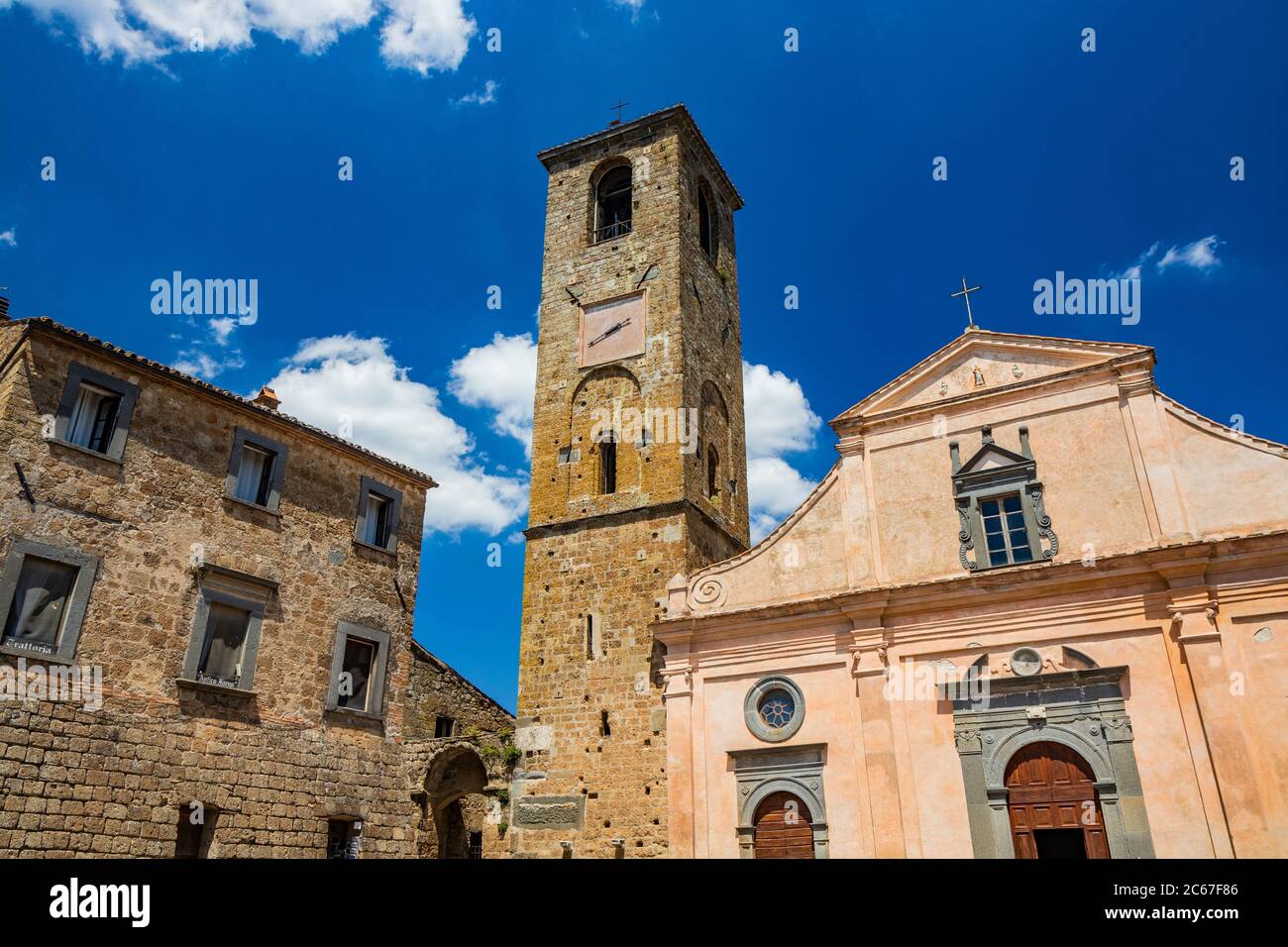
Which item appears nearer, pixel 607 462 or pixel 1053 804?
pixel 1053 804

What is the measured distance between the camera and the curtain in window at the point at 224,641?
569 inches

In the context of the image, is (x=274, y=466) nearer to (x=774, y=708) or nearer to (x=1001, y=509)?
(x=774, y=708)

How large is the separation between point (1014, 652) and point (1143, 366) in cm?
532

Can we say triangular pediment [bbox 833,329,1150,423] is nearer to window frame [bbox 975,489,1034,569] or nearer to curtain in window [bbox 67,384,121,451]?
window frame [bbox 975,489,1034,569]

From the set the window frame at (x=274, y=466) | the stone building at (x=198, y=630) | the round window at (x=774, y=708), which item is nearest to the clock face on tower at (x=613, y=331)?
the stone building at (x=198, y=630)

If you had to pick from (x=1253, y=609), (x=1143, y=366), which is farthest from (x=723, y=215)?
(x=1253, y=609)

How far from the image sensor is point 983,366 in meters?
16.4

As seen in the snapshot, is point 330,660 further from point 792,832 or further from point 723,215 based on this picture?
point 723,215

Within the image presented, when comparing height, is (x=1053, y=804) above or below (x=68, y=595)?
below

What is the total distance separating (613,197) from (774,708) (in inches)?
564

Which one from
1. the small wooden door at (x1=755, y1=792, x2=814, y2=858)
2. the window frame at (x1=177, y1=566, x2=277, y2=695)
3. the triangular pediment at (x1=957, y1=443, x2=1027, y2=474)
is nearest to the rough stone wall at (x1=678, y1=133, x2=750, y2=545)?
the triangular pediment at (x1=957, y1=443, x2=1027, y2=474)

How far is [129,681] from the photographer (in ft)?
43.5

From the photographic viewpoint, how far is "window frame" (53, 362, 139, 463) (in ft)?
43.8

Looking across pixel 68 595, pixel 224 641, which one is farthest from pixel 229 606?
pixel 68 595
